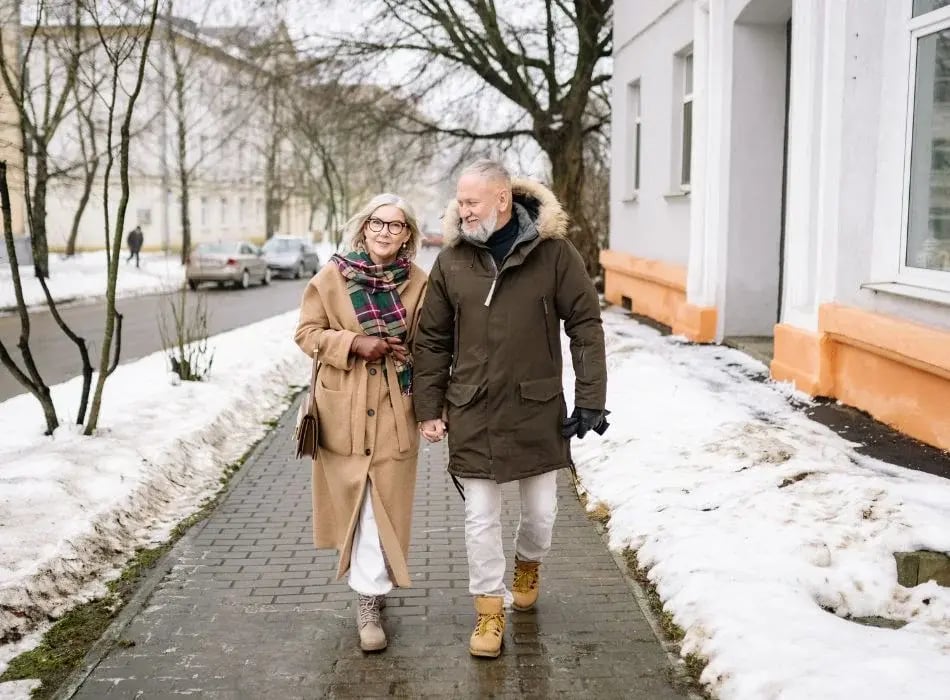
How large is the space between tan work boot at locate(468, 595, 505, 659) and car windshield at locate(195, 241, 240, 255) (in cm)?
2638

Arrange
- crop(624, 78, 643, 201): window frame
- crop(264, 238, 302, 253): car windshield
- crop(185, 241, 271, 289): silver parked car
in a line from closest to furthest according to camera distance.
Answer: crop(624, 78, 643, 201): window frame, crop(185, 241, 271, 289): silver parked car, crop(264, 238, 302, 253): car windshield

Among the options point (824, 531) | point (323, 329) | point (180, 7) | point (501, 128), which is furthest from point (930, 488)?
point (180, 7)

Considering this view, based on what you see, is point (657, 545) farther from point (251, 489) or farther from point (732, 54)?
point (732, 54)

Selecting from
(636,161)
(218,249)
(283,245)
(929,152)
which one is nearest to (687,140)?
(636,161)

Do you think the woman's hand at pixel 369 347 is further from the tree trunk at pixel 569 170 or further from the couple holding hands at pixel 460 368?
the tree trunk at pixel 569 170

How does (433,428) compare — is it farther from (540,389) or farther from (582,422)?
(582,422)

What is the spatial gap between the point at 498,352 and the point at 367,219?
0.79 meters

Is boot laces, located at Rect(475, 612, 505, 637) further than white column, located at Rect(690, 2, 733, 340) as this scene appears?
No

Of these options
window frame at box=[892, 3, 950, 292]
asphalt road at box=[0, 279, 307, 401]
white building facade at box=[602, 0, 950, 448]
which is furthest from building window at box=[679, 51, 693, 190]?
asphalt road at box=[0, 279, 307, 401]

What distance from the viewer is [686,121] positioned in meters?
12.9

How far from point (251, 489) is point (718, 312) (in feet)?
20.3

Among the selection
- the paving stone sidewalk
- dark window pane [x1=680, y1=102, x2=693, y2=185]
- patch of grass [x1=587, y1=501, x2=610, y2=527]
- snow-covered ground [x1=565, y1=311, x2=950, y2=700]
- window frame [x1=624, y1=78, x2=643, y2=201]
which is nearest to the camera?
snow-covered ground [x1=565, y1=311, x2=950, y2=700]

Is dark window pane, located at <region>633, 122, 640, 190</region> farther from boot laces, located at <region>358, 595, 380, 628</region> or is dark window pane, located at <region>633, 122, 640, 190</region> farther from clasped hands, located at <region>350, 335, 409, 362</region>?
boot laces, located at <region>358, 595, 380, 628</region>

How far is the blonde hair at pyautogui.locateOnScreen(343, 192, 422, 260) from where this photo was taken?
13.0 ft
